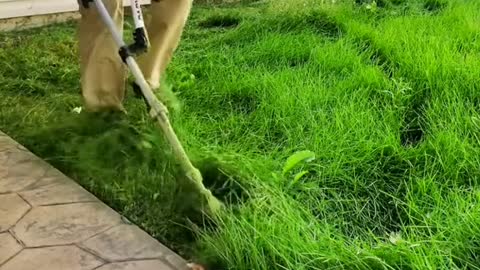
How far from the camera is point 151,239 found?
7.45 feet

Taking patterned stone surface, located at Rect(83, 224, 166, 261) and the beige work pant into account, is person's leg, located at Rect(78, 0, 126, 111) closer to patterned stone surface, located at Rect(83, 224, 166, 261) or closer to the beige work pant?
the beige work pant

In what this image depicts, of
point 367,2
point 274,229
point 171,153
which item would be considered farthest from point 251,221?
point 367,2

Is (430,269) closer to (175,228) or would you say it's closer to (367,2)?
(175,228)

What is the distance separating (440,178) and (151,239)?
1.04 meters

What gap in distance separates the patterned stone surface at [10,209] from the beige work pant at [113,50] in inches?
22.8

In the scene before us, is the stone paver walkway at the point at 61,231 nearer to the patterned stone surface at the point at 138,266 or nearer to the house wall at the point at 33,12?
the patterned stone surface at the point at 138,266

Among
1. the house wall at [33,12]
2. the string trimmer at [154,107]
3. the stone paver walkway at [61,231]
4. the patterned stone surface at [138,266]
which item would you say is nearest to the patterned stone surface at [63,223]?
the stone paver walkway at [61,231]

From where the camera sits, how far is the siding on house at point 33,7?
4.90m

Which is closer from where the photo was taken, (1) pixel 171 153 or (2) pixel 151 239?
(2) pixel 151 239

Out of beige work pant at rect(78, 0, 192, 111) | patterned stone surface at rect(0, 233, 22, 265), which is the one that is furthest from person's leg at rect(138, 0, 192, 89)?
patterned stone surface at rect(0, 233, 22, 265)

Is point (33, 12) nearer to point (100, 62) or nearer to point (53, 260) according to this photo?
point (100, 62)

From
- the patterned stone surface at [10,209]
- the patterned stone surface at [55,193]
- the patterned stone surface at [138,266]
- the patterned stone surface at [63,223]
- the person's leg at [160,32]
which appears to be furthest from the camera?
the person's leg at [160,32]

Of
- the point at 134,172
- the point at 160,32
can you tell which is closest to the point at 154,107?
the point at 134,172

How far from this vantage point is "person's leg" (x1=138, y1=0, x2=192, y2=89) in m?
3.04
